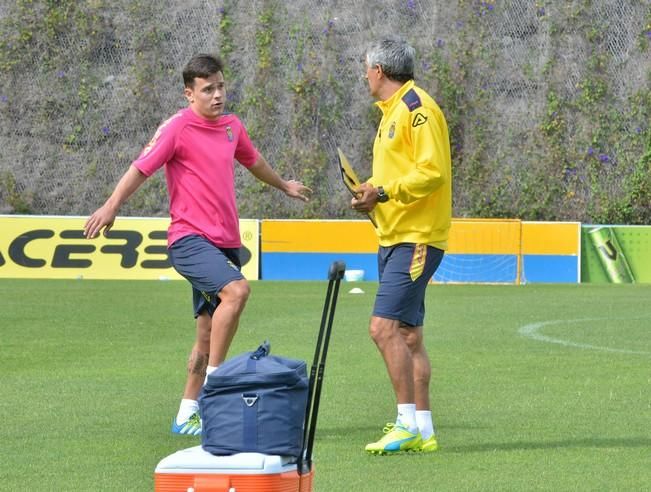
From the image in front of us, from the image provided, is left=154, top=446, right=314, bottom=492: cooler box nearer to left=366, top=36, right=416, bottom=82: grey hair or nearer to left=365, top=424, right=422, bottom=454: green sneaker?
left=365, top=424, right=422, bottom=454: green sneaker

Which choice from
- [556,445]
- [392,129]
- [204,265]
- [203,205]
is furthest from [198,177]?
[556,445]

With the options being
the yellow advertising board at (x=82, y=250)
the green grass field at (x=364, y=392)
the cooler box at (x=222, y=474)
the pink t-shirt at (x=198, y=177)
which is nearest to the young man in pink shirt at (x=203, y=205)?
the pink t-shirt at (x=198, y=177)

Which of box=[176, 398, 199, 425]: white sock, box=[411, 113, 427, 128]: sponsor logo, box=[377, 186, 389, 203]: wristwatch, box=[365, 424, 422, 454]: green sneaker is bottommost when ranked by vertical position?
box=[365, 424, 422, 454]: green sneaker

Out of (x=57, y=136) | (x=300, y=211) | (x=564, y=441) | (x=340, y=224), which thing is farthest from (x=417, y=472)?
(x=57, y=136)

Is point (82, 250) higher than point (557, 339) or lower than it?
higher

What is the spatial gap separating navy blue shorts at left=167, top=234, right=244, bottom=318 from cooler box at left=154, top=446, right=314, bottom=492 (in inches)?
119

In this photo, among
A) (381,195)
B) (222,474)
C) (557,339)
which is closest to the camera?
(222,474)

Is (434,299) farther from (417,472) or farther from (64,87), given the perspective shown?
(64,87)

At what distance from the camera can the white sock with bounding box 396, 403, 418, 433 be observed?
23.6 feet

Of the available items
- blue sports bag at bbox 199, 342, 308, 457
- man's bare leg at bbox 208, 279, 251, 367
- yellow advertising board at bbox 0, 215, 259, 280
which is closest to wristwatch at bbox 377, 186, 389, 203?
man's bare leg at bbox 208, 279, 251, 367

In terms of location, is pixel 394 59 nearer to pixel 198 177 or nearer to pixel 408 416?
pixel 198 177

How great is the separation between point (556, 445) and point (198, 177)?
2490mm

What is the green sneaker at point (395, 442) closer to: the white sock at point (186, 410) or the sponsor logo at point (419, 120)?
the white sock at point (186, 410)

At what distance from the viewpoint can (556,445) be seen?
7.34 metres
